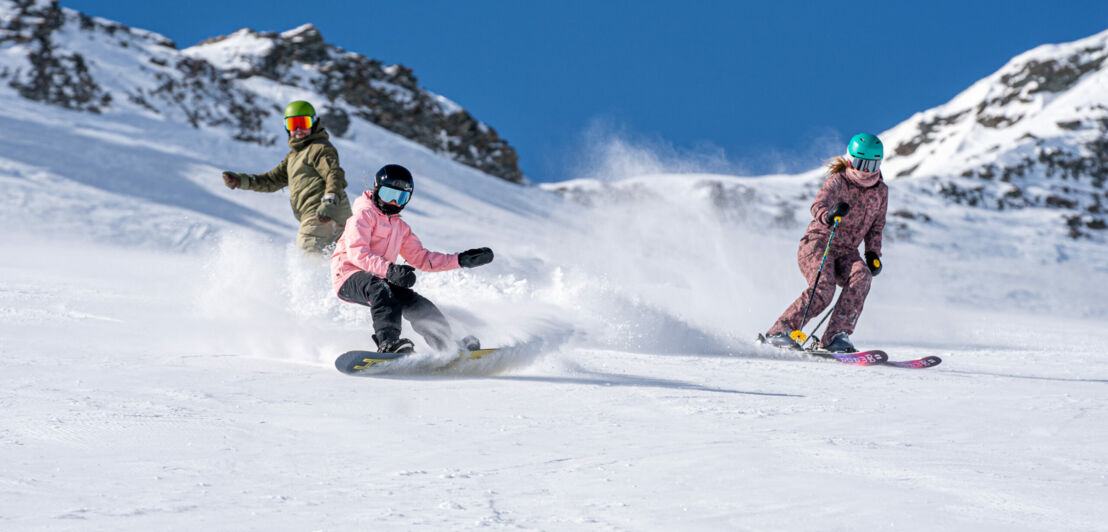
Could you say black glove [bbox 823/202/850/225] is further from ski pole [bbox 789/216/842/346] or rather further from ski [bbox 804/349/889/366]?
ski [bbox 804/349/889/366]

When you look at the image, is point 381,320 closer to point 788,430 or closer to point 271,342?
point 271,342

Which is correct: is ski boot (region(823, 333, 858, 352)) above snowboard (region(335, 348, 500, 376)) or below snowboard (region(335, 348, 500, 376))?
above

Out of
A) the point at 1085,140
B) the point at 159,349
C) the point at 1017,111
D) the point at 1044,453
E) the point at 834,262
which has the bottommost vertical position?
the point at 159,349

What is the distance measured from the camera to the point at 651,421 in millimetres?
3607

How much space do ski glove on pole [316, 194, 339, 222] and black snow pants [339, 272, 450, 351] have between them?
171cm

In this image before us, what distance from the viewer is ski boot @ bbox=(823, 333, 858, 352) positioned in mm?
6820

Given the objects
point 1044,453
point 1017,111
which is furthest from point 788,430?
point 1017,111

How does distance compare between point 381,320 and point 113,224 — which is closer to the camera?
point 381,320

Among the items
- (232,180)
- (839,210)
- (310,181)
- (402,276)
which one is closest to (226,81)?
(232,180)

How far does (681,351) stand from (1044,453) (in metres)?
3.80

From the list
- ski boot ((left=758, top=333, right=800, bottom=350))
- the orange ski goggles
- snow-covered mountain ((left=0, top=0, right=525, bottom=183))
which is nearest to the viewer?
ski boot ((left=758, top=333, right=800, bottom=350))

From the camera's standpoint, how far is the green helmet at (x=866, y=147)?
707 cm

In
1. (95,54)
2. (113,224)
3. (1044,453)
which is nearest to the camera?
(1044,453)

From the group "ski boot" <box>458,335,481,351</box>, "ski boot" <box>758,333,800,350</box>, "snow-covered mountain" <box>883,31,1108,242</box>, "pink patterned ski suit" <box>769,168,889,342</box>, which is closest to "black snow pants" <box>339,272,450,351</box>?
"ski boot" <box>458,335,481,351</box>
